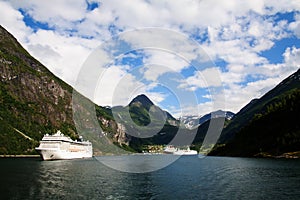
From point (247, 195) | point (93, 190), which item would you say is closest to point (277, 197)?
point (247, 195)

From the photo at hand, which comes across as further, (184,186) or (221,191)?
(184,186)

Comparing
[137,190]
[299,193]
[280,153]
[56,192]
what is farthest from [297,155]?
[56,192]

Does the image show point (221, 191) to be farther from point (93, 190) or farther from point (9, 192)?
point (9, 192)

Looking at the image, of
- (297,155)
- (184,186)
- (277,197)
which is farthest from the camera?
(297,155)

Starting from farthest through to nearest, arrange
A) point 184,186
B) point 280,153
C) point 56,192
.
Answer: point 280,153, point 184,186, point 56,192

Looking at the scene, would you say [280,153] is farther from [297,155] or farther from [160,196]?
[160,196]

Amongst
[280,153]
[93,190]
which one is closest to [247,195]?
[93,190]

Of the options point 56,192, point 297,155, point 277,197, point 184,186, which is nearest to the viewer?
point 277,197

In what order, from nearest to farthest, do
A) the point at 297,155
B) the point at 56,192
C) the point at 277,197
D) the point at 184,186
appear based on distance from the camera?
the point at 277,197
the point at 56,192
the point at 184,186
the point at 297,155

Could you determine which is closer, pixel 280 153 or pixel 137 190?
pixel 137 190
